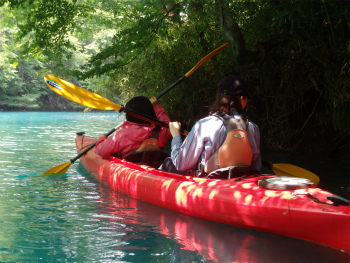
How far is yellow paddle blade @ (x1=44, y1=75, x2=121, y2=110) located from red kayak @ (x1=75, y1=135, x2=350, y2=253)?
1152 millimetres

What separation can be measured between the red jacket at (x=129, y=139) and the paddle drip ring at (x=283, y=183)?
6.45 ft

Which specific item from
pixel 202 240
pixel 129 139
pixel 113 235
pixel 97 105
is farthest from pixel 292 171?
pixel 97 105

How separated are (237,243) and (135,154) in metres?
2.15

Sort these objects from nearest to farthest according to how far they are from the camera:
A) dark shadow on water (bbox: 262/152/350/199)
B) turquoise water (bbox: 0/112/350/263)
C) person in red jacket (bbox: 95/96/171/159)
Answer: turquoise water (bbox: 0/112/350/263)
person in red jacket (bbox: 95/96/171/159)
dark shadow on water (bbox: 262/152/350/199)

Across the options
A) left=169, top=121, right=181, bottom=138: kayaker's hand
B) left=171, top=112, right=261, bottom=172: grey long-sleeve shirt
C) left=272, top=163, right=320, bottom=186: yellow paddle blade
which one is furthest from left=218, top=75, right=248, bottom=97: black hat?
left=272, top=163, right=320, bottom=186: yellow paddle blade

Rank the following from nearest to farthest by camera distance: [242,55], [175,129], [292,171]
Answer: [175,129] < [292,171] < [242,55]

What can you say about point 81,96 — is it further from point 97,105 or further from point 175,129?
point 175,129

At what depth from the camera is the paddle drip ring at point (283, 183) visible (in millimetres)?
3273

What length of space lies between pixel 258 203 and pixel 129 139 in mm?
2246

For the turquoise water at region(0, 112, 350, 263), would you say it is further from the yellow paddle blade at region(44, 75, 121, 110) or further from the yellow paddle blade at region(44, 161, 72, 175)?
the yellow paddle blade at region(44, 75, 121, 110)

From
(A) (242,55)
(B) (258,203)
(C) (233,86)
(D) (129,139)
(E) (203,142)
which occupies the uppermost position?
(A) (242,55)

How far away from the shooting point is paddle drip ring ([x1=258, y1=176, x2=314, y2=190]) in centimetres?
327

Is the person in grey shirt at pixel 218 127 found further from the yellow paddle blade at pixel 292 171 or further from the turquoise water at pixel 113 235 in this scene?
the yellow paddle blade at pixel 292 171

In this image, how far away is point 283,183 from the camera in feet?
10.8
